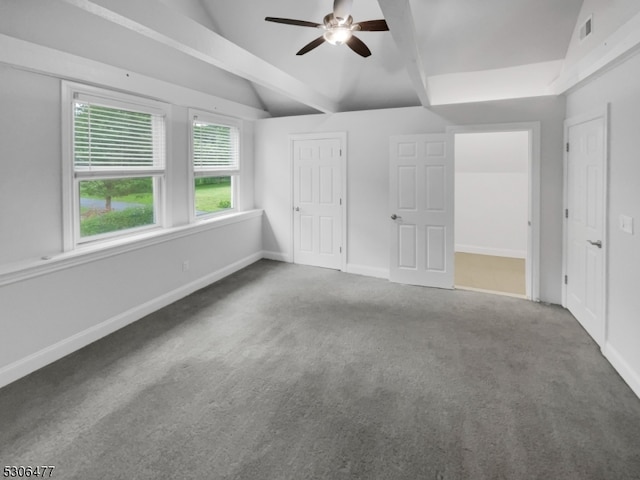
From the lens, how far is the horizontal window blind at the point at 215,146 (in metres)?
4.92

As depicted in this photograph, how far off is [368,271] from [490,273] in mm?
1891

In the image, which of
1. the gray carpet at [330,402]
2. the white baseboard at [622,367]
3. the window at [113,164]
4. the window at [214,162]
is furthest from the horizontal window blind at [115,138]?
the white baseboard at [622,367]

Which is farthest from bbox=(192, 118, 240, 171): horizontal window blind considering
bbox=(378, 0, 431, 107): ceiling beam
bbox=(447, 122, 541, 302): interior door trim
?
bbox=(447, 122, 541, 302): interior door trim

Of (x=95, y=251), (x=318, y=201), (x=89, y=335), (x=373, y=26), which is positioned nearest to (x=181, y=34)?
(x=373, y=26)

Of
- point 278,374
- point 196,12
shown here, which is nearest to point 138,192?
point 196,12

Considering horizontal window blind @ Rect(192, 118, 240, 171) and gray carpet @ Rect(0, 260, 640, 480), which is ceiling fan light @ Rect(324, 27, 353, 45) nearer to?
horizontal window blind @ Rect(192, 118, 240, 171)

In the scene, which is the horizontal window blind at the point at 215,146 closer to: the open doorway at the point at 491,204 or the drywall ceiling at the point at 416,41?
the drywall ceiling at the point at 416,41

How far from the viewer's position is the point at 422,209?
4.89 metres

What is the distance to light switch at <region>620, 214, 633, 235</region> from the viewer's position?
2.65 m

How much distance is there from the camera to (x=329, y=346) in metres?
3.25

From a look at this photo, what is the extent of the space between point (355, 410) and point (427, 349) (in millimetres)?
1092

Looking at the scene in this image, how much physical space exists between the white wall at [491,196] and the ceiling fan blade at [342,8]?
153 inches

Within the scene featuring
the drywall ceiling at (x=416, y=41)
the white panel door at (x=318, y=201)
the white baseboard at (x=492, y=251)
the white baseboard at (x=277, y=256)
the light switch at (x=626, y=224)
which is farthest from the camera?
the white baseboard at (x=492, y=251)

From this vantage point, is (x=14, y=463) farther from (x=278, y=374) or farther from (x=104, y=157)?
(x=104, y=157)
